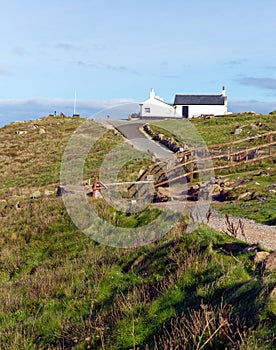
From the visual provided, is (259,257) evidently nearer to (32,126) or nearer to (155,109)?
(32,126)

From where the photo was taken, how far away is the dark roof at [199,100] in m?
82.8

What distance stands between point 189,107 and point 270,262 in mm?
74763

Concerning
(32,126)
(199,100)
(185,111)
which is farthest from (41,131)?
(199,100)

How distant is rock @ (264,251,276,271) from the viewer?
28.3 ft

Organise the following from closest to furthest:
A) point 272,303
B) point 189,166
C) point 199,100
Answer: point 272,303 < point 189,166 < point 199,100

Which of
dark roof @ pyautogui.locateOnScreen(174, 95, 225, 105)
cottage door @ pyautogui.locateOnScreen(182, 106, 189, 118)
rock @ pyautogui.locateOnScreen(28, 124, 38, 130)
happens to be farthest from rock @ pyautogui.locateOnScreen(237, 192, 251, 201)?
dark roof @ pyautogui.locateOnScreen(174, 95, 225, 105)

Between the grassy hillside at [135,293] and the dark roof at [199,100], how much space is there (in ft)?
A: 225

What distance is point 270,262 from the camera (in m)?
8.78

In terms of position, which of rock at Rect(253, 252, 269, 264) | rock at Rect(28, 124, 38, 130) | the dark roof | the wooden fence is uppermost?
the dark roof

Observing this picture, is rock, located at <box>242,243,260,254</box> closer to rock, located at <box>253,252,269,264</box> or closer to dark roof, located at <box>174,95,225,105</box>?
rock, located at <box>253,252,269,264</box>

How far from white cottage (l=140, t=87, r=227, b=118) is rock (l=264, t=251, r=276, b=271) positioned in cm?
7290

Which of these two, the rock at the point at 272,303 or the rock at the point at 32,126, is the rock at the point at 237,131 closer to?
the rock at the point at 32,126

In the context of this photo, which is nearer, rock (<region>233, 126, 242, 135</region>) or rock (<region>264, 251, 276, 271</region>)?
rock (<region>264, 251, 276, 271</region>)

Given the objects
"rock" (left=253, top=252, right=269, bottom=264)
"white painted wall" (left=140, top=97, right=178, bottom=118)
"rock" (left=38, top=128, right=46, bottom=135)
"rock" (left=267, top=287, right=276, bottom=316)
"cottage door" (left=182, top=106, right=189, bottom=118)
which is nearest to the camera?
"rock" (left=267, top=287, right=276, bottom=316)
